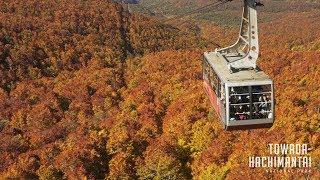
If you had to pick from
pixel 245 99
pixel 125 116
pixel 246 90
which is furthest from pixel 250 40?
pixel 125 116

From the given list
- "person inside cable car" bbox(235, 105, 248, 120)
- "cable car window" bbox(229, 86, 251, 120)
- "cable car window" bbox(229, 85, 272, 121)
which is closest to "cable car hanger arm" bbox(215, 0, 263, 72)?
"cable car window" bbox(229, 86, 251, 120)

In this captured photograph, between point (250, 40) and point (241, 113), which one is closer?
point (241, 113)

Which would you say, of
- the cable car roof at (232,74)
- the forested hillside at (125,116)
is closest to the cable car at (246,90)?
the cable car roof at (232,74)

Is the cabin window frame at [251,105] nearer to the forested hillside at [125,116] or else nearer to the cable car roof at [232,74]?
the cable car roof at [232,74]

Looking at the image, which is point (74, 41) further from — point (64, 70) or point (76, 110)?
point (76, 110)

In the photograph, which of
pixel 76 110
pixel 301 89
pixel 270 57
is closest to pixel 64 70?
pixel 76 110

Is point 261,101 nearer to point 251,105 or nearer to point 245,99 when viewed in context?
point 251,105

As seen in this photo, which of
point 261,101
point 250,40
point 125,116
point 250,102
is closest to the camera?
point 250,102
